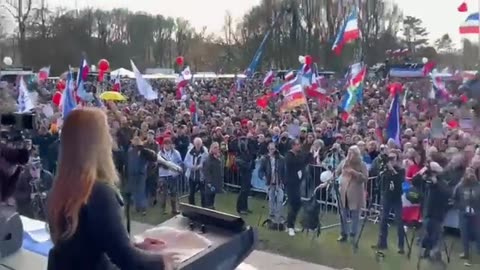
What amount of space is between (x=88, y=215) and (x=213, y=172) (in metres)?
3.87

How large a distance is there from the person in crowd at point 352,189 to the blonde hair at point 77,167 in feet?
10.0

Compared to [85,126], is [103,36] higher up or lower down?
higher up

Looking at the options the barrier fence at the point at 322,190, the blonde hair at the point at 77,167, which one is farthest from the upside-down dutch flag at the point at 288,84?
the blonde hair at the point at 77,167

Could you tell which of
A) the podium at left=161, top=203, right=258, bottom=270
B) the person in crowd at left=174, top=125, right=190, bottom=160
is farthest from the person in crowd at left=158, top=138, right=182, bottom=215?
the podium at left=161, top=203, right=258, bottom=270

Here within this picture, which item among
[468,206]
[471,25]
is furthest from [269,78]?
[471,25]

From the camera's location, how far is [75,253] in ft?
3.26

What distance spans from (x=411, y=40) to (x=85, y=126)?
377cm

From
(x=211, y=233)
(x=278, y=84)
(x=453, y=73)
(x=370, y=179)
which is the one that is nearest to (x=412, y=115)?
(x=278, y=84)

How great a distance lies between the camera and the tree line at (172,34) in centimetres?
256

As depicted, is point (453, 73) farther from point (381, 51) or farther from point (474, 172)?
point (381, 51)

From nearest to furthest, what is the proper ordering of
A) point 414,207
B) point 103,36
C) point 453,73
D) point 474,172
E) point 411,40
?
point 103,36
point 453,73
point 474,172
point 414,207
point 411,40

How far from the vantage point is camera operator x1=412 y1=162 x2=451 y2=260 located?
351cm

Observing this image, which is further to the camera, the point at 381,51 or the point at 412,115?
the point at 412,115

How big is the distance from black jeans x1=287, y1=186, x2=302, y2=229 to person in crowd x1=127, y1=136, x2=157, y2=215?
907mm
